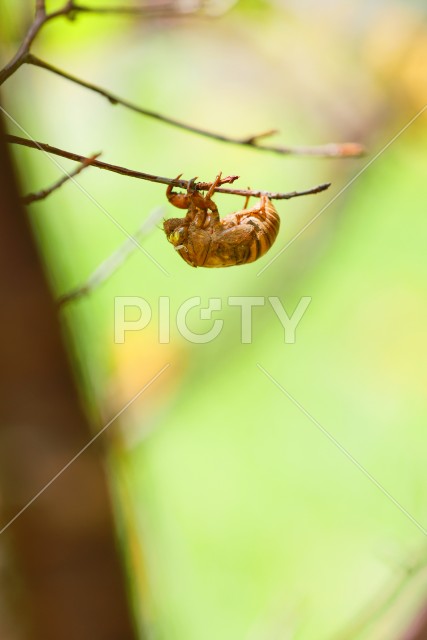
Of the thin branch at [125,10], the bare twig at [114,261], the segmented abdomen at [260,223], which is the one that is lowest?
the segmented abdomen at [260,223]

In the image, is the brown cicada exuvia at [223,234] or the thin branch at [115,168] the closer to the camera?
the thin branch at [115,168]

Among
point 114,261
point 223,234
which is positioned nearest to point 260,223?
point 223,234

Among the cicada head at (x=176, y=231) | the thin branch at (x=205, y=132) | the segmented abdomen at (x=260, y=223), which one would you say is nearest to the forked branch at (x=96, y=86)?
the thin branch at (x=205, y=132)

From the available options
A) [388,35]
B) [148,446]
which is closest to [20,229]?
[148,446]

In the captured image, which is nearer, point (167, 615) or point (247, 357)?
point (167, 615)

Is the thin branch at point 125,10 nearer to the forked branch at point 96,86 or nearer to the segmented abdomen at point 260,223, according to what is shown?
the forked branch at point 96,86

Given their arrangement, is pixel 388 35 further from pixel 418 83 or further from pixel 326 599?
pixel 326 599

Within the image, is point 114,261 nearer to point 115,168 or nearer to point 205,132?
point 205,132
